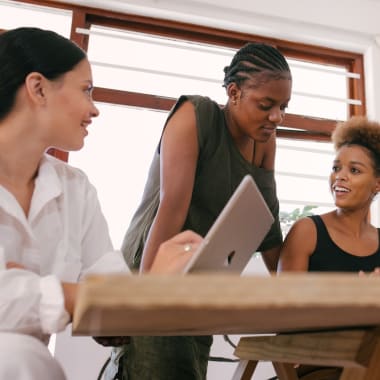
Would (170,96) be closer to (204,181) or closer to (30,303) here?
(204,181)

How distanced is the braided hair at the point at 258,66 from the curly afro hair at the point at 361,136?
56cm

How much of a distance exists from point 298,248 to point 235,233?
91 centimetres

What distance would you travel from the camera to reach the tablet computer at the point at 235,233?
2.22 ft

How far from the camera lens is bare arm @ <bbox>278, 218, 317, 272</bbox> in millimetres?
1630

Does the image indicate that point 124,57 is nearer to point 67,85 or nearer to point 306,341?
point 67,85

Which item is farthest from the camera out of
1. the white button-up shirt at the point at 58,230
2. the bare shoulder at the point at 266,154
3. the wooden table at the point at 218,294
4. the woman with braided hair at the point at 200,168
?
the bare shoulder at the point at 266,154

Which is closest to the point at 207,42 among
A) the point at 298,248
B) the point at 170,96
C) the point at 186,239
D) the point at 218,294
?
the point at 170,96

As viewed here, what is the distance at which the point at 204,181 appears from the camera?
1406 mm

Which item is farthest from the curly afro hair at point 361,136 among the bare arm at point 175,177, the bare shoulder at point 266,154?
the bare arm at point 175,177

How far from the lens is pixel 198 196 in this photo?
4.62 ft

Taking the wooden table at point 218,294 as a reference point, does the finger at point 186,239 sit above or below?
above

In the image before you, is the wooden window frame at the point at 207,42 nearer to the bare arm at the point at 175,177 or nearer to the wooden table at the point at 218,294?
the bare arm at the point at 175,177

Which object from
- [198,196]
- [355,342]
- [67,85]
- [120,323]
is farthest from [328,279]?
[198,196]

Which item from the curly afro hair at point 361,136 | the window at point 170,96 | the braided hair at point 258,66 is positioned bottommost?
the braided hair at point 258,66
